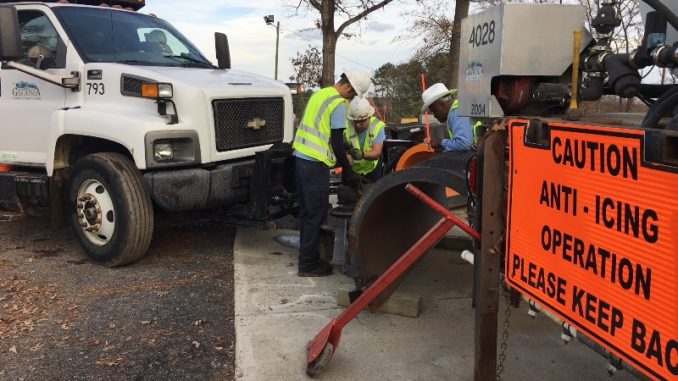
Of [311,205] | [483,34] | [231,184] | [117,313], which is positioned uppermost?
[483,34]

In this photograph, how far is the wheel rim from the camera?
532 centimetres

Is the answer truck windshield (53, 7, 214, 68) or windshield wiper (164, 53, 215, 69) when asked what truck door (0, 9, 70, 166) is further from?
windshield wiper (164, 53, 215, 69)

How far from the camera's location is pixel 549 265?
2.25 meters

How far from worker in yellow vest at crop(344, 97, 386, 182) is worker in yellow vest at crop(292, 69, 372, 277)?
119cm

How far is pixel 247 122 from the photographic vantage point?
5754 mm

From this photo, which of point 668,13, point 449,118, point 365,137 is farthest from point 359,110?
point 668,13

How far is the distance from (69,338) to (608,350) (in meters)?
3.29

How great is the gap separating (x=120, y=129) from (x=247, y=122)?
1.22 metres

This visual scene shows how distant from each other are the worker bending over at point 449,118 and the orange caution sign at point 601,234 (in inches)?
113

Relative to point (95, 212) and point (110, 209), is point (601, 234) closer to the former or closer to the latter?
point (110, 209)

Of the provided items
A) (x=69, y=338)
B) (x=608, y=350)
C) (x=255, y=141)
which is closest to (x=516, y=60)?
(x=608, y=350)

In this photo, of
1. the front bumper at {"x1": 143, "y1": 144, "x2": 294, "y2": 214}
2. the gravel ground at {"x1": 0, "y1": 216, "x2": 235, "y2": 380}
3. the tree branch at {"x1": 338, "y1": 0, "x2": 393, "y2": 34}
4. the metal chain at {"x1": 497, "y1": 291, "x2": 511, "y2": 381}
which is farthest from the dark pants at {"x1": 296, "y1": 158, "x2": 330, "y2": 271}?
the tree branch at {"x1": 338, "y1": 0, "x2": 393, "y2": 34}

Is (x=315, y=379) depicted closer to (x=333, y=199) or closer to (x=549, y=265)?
(x=549, y=265)

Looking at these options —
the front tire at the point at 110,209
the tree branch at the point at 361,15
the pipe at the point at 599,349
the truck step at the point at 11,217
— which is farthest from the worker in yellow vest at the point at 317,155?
the tree branch at the point at 361,15
